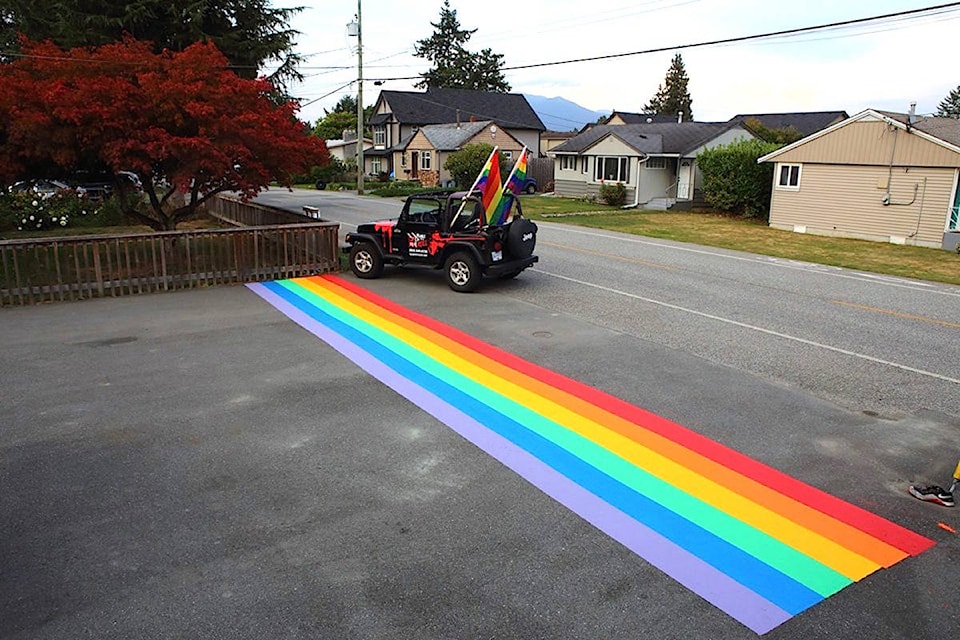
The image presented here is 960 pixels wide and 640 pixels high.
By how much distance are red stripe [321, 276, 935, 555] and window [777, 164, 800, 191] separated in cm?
2123

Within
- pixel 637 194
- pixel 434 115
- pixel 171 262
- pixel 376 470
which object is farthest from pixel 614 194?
pixel 434 115

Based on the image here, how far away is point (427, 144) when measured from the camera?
50.8 meters

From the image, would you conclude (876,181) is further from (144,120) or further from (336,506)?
(336,506)

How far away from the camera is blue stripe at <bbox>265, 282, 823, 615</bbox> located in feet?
13.5

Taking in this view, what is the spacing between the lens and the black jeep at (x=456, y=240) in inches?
496

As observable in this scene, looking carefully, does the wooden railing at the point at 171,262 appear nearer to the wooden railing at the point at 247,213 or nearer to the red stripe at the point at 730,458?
the wooden railing at the point at 247,213

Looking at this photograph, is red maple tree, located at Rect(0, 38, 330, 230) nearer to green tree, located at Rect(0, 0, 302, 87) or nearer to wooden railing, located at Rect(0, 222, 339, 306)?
wooden railing, located at Rect(0, 222, 339, 306)

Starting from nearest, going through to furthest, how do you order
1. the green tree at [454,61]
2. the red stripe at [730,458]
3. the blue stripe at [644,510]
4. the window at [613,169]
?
the blue stripe at [644,510], the red stripe at [730,458], the window at [613,169], the green tree at [454,61]

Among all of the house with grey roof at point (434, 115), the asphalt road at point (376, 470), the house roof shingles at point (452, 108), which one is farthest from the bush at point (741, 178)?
the house roof shingles at point (452, 108)

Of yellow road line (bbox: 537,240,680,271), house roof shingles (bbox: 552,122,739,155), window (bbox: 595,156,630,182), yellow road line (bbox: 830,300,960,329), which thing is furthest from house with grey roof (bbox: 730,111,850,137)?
yellow road line (bbox: 830,300,960,329)

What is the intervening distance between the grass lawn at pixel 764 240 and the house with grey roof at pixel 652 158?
2.83 metres

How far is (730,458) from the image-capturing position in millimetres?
5938

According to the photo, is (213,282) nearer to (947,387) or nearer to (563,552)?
(563,552)

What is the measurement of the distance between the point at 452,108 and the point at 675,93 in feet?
121
